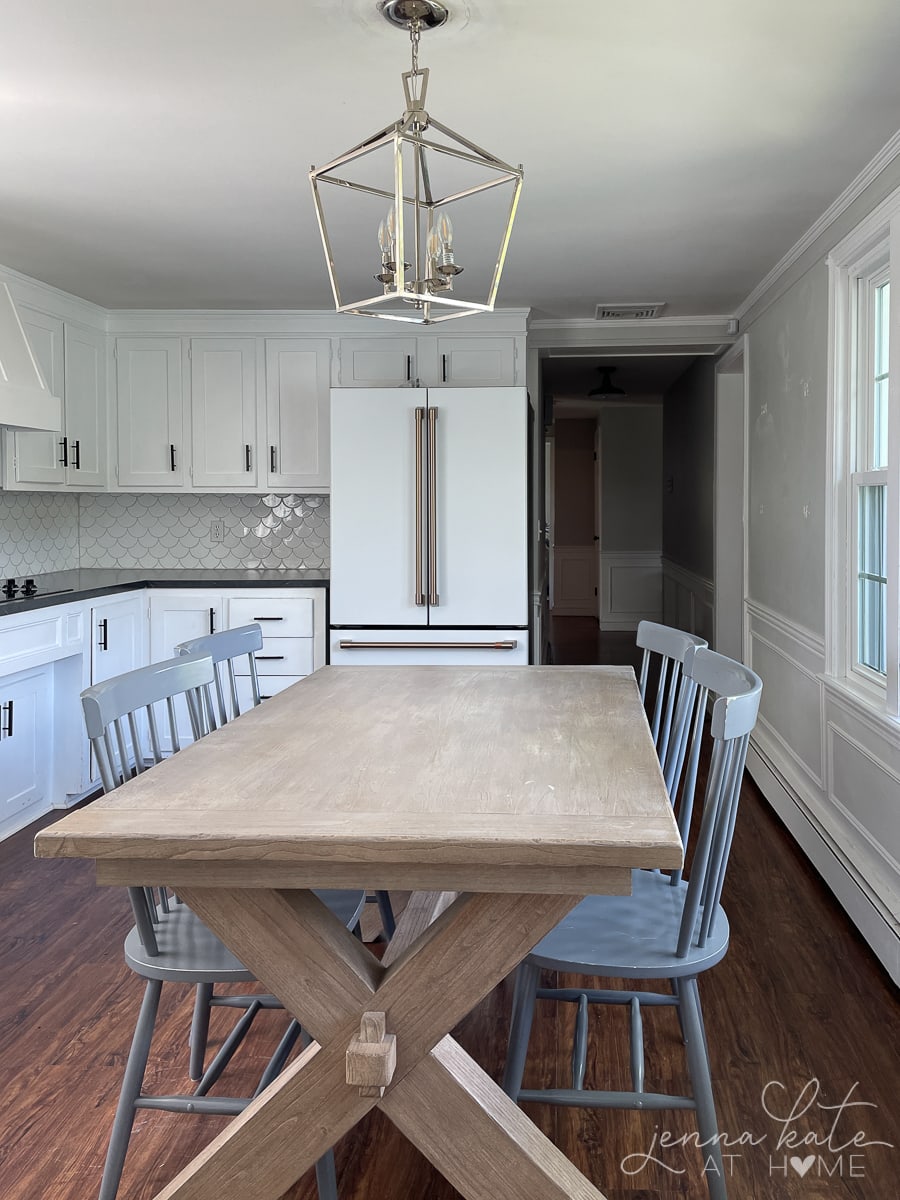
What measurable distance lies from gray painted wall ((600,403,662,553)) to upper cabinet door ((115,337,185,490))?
6.01 metres

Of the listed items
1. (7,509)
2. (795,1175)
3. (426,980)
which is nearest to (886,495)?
(795,1175)

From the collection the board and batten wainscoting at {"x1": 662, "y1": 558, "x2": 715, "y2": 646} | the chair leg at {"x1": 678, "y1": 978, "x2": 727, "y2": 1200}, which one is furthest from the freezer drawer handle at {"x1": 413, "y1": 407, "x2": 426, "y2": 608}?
the chair leg at {"x1": 678, "y1": 978, "x2": 727, "y2": 1200}

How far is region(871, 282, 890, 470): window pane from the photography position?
121 inches

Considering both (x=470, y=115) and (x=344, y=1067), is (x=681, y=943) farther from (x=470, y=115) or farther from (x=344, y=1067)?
(x=470, y=115)

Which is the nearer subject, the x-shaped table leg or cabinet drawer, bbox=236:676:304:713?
the x-shaped table leg

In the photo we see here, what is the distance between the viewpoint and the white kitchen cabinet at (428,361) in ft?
16.0

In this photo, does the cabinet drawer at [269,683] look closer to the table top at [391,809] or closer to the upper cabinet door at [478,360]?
the upper cabinet door at [478,360]

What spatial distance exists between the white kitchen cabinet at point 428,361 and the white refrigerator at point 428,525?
564 millimetres

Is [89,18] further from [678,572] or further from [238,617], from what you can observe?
[678,572]

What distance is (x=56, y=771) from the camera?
4152mm

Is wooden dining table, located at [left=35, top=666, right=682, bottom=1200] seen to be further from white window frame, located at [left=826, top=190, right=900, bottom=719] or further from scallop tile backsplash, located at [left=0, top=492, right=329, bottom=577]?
scallop tile backsplash, located at [left=0, top=492, right=329, bottom=577]

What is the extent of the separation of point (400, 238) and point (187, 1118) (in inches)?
71.0

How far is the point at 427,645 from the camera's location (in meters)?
4.34

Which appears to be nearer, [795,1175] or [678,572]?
[795,1175]
